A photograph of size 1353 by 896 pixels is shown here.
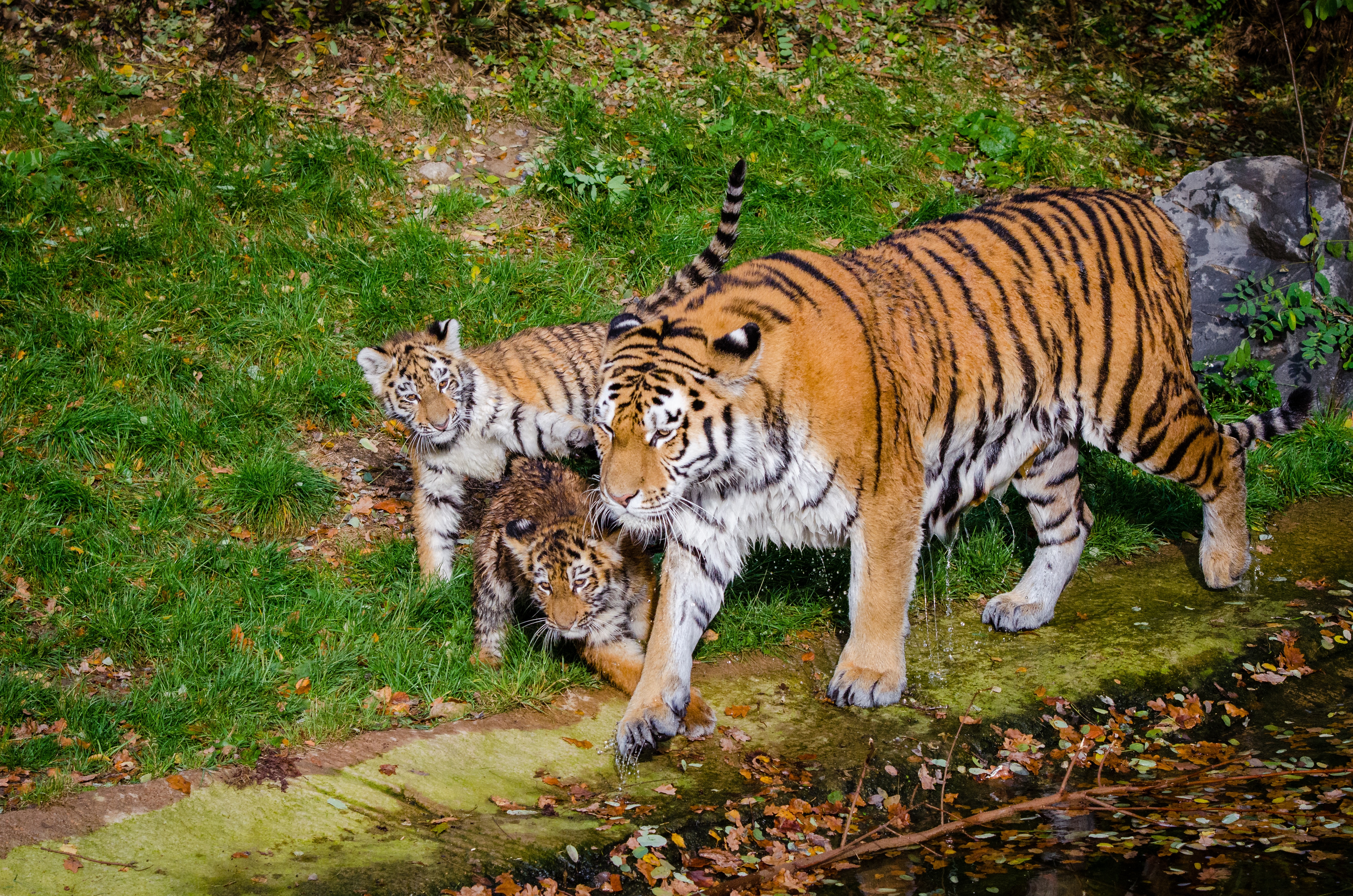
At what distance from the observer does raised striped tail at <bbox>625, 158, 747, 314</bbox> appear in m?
5.54

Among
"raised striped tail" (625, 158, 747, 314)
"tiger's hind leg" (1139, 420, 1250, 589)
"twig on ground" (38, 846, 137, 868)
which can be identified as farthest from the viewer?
"raised striped tail" (625, 158, 747, 314)

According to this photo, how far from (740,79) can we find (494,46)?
2.01 m

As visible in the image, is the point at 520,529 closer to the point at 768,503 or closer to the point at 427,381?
the point at 768,503

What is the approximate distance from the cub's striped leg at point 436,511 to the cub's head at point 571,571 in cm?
73

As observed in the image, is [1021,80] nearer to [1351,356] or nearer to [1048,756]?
[1351,356]

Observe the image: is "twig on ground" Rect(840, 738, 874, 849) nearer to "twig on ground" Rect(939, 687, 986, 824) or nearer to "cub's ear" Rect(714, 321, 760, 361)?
"twig on ground" Rect(939, 687, 986, 824)

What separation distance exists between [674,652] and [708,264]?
257cm

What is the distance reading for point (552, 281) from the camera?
6793 mm

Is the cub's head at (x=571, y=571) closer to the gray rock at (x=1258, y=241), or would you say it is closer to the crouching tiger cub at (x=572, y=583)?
the crouching tiger cub at (x=572, y=583)

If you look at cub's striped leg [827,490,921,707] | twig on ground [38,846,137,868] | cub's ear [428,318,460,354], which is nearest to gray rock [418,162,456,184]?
cub's ear [428,318,460,354]

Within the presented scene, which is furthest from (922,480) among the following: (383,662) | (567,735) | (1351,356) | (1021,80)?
(1021,80)

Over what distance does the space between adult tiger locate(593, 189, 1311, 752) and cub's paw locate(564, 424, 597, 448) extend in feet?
3.65

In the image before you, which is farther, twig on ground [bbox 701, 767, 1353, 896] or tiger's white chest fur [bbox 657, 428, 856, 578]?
tiger's white chest fur [bbox 657, 428, 856, 578]

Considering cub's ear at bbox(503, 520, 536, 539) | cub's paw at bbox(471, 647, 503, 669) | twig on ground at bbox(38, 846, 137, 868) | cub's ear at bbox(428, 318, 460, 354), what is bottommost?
twig on ground at bbox(38, 846, 137, 868)
